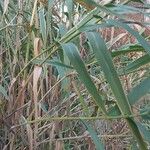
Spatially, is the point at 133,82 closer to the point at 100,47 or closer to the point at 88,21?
the point at 88,21

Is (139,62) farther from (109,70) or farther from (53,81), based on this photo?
(53,81)

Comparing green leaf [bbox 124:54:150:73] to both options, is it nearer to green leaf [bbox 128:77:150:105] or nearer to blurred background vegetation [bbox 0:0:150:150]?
blurred background vegetation [bbox 0:0:150:150]

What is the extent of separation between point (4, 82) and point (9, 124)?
0.15 meters

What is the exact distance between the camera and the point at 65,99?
3.73ft

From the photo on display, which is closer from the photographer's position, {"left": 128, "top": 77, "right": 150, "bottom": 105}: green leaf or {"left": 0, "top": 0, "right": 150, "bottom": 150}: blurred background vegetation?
{"left": 128, "top": 77, "right": 150, "bottom": 105}: green leaf

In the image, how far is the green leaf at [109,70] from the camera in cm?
58

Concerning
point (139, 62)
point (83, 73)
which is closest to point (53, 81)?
point (139, 62)

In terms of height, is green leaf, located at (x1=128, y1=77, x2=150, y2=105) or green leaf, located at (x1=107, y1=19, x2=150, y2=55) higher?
green leaf, located at (x1=107, y1=19, x2=150, y2=55)

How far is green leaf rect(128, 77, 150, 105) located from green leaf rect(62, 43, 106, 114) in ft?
0.21

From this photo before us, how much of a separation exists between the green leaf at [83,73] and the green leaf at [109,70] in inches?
1.4

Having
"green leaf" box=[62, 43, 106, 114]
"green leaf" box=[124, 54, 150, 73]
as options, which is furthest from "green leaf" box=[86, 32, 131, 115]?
"green leaf" box=[124, 54, 150, 73]

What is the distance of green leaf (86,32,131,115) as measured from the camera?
0.58 m

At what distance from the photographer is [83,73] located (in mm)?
652

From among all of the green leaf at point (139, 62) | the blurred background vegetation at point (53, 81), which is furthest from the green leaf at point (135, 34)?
the green leaf at point (139, 62)
